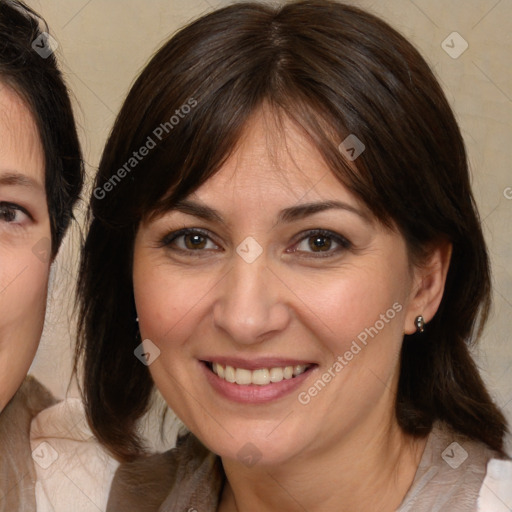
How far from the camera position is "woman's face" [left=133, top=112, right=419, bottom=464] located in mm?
1644

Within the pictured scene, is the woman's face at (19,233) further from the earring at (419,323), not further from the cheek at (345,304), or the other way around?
the earring at (419,323)

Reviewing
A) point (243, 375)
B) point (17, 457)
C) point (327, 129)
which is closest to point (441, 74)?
point (327, 129)

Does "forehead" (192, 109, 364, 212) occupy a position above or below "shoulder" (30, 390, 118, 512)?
above

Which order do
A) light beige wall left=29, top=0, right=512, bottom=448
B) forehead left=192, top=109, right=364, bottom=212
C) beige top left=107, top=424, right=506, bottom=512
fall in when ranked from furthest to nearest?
1. light beige wall left=29, top=0, right=512, bottom=448
2. beige top left=107, top=424, right=506, bottom=512
3. forehead left=192, top=109, right=364, bottom=212

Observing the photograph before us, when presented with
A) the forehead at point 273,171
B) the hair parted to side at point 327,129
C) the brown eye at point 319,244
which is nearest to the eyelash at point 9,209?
the hair parted to side at point 327,129

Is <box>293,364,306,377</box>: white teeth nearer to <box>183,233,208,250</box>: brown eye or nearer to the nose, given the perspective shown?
the nose

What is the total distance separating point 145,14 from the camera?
266 centimetres

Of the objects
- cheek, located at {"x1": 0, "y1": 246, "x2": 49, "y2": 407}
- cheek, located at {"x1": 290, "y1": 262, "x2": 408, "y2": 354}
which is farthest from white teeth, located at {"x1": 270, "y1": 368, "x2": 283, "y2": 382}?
cheek, located at {"x1": 0, "y1": 246, "x2": 49, "y2": 407}

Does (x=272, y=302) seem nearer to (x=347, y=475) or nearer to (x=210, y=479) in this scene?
(x=347, y=475)

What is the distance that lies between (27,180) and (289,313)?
517 mm

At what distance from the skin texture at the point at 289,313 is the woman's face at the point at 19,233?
0.20 m

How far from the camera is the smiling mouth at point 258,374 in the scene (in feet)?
5.77

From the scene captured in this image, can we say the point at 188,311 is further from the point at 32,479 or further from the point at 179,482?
the point at 32,479

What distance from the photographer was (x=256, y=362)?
5.68ft
